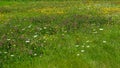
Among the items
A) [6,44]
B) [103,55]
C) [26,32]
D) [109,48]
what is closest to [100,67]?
[103,55]

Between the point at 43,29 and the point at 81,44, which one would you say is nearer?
the point at 81,44

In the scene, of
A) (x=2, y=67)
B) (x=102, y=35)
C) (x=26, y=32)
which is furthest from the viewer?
(x=26, y=32)

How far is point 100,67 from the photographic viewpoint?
1064 cm

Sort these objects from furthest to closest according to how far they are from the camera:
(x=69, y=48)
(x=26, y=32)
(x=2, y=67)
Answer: (x=26, y=32)
(x=69, y=48)
(x=2, y=67)

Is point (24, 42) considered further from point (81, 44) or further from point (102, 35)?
point (102, 35)

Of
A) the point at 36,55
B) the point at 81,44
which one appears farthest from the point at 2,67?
the point at 81,44

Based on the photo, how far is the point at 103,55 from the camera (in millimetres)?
11625

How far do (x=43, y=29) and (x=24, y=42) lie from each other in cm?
315

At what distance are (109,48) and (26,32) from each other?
15.2ft

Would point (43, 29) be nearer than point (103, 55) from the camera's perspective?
No

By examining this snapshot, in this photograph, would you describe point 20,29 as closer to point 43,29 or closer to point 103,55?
point 43,29

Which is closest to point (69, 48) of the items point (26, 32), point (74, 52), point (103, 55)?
point (74, 52)

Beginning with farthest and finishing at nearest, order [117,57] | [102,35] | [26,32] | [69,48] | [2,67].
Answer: [26,32] < [102,35] < [69,48] < [117,57] < [2,67]

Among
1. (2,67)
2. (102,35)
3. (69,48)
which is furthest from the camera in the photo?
(102,35)
